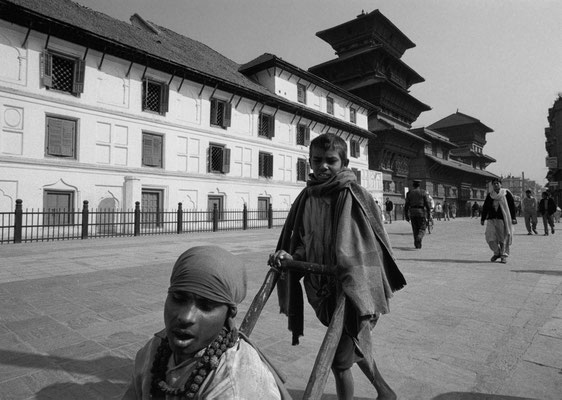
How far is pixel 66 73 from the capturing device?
14297 millimetres

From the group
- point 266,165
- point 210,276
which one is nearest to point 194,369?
point 210,276

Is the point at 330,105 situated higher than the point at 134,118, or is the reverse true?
the point at 330,105

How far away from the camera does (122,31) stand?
17609mm

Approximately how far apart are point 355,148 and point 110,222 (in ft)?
69.8

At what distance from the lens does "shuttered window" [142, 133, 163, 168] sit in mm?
16594

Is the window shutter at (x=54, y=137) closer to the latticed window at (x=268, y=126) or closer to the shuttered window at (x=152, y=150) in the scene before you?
the shuttered window at (x=152, y=150)

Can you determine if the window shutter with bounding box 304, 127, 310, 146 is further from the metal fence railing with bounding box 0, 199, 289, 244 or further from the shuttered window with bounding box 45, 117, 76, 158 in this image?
the shuttered window with bounding box 45, 117, 76, 158

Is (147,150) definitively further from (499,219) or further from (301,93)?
(499,219)

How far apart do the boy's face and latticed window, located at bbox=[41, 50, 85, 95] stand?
50.8 ft

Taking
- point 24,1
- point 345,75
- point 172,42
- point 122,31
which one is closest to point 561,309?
point 24,1

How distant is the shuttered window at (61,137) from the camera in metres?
13.6

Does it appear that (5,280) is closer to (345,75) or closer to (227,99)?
(227,99)

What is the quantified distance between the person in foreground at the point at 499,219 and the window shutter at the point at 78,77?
1542 cm

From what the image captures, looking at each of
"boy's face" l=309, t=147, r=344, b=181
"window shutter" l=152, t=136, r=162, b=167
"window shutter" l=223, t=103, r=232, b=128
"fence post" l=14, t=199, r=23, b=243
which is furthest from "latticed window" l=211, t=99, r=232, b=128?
"boy's face" l=309, t=147, r=344, b=181
